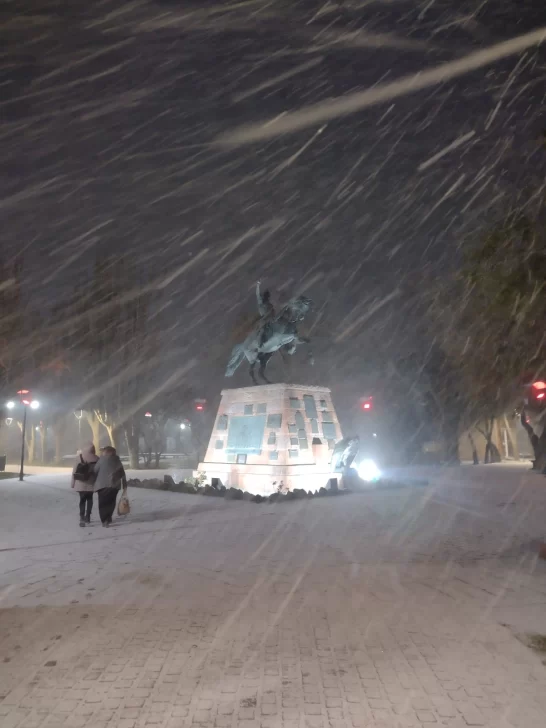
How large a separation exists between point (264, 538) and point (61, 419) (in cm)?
3424

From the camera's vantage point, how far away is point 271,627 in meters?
4.85

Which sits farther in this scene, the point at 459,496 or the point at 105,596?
the point at 459,496

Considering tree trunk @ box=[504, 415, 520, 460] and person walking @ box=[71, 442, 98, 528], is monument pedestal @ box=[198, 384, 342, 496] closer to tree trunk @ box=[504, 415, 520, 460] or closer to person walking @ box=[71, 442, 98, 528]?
person walking @ box=[71, 442, 98, 528]

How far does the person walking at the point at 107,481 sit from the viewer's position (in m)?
10.4

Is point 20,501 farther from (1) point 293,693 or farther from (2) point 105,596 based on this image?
(1) point 293,693

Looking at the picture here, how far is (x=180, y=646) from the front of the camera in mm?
4418

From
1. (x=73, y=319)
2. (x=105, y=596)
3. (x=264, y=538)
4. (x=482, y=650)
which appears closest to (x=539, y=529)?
(x=264, y=538)

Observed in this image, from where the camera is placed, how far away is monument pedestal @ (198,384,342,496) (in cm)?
1614

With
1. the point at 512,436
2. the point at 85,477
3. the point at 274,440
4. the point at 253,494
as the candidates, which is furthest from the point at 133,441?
the point at 512,436

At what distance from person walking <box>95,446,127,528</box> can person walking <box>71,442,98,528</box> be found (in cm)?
14

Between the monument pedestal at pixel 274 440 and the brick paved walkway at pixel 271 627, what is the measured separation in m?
6.17

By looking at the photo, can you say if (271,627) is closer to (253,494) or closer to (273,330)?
(253,494)

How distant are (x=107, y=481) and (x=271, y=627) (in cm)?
639

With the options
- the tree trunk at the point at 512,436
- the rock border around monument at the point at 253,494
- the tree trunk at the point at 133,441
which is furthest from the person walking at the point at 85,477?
the tree trunk at the point at 512,436
